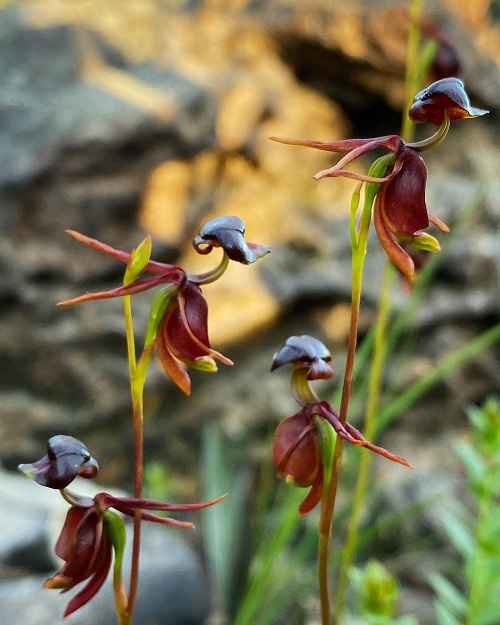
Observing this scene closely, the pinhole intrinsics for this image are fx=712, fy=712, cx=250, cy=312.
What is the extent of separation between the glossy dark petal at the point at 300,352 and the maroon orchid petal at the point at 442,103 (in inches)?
5.1

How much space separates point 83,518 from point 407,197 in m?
0.23

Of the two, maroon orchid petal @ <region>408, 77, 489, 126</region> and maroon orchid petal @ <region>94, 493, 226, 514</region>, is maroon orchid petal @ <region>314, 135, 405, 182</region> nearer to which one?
maroon orchid petal @ <region>408, 77, 489, 126</region>

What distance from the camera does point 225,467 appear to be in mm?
1297

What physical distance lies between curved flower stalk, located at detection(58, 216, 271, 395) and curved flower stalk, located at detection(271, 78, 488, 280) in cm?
6

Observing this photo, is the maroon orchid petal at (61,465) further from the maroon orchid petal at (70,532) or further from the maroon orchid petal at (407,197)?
the maroon orchid petal at (407,197)

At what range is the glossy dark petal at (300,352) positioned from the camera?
384 mm

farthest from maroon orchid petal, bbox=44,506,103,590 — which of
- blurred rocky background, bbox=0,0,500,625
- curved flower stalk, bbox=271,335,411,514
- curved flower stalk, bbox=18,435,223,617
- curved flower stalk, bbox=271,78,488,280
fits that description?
blurred rocky background, bbox=0,0,500,625

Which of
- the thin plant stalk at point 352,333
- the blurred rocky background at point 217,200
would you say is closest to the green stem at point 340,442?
the thin plant stalk at point 352,333

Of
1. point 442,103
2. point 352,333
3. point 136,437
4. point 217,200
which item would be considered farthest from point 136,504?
point 217,200

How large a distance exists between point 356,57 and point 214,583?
1136mm

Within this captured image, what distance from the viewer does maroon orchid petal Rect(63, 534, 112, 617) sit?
1.24 ft

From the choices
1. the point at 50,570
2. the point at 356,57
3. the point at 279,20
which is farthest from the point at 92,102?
the point at 50,570

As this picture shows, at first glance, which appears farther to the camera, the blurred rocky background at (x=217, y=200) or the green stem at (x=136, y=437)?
the blurred rocky background at (x=217, y=200)

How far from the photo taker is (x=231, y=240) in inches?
13.7
